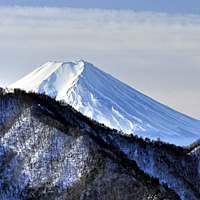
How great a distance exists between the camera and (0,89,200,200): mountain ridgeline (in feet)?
211

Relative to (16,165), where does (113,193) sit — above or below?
below

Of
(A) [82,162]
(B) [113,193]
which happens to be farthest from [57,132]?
(B) [113,193]

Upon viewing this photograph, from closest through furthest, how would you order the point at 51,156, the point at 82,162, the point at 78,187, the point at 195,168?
the point at 78,187, the point at 82,162, the point at 51,156, the point at 195,168

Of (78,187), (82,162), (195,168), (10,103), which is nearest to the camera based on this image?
(78,187)

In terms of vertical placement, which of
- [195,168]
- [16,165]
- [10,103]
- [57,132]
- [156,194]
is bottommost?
[156,194]

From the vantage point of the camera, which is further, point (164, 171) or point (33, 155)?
point (164, 171)

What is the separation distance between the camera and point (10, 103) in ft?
301

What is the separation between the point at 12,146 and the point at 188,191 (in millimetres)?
29839

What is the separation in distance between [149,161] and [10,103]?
25.5m

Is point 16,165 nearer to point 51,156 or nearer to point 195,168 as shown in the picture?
point 51,156

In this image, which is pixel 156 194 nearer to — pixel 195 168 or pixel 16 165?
pixel 16 165

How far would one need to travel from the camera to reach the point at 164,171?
101 metres

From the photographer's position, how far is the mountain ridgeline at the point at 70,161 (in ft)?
211

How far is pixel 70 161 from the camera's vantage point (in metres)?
72.6
